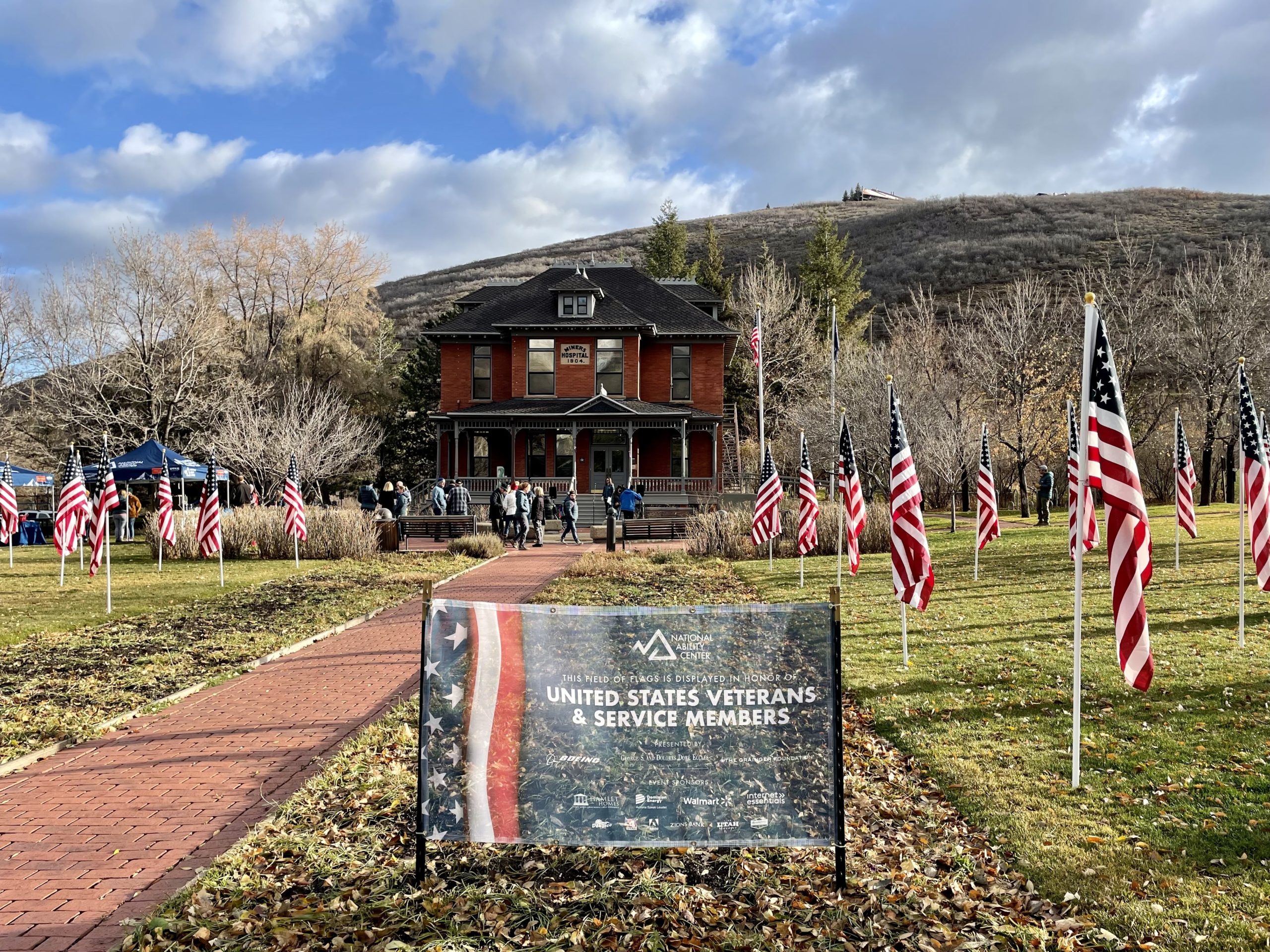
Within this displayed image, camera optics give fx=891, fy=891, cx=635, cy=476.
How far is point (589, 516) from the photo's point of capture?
34500 mm

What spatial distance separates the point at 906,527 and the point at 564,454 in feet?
101

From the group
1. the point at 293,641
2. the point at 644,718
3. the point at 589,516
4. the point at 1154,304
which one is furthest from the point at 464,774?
the point at 1154,304

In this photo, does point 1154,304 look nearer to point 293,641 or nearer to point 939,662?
point 939,662

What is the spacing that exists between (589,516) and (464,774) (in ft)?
97.9

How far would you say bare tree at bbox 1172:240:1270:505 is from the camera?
35969mm

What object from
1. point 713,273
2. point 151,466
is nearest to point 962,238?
point 713,273

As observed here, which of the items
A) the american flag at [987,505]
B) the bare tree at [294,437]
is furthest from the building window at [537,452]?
the american flag at [987,505]

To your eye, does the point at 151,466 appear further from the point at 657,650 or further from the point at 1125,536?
the point at 1125,536

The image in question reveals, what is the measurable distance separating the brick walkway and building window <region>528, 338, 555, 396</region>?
2932cm

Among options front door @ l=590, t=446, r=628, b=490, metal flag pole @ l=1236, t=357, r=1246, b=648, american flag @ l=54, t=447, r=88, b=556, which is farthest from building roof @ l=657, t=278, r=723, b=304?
metal flag pole @ l=1236, t=357, r=1246, b=648

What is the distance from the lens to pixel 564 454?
3938cm

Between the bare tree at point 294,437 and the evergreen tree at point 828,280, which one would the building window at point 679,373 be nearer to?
the bare tree at point 294,437

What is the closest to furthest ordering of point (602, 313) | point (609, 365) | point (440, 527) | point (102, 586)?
point (102, 586)
point (440, 527)
point (609, 365)
point (602, 313)

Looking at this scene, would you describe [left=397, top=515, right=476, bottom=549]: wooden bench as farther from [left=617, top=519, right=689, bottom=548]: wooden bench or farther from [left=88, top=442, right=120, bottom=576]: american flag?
[left=88, top=442, right=120, bottom=576]: american flag
